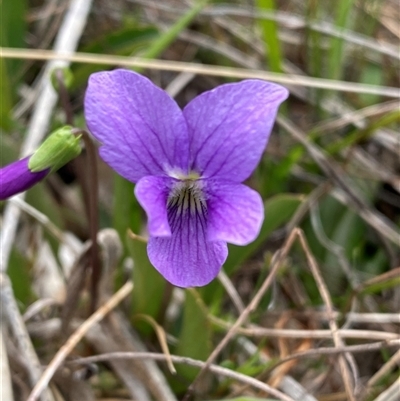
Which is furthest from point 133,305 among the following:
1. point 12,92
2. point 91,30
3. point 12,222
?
point 91,30

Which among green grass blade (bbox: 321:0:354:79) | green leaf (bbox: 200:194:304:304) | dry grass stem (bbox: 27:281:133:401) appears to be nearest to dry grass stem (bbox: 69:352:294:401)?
dry grass stem (bbox: 27:281:133:401)

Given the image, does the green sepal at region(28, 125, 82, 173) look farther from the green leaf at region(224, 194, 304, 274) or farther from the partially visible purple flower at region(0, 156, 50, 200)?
the green leaf at region(224, 194, 304, 274)

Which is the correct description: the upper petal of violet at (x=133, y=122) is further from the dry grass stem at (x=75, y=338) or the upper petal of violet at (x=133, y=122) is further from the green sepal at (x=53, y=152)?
the dry grass stem at (x=75, y=338)

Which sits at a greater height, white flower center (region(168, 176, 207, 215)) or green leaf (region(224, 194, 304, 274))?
white flower center (region(168, 176, 207, 215))

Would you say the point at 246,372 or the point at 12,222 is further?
the point at 12,222

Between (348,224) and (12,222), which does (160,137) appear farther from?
(348,224)

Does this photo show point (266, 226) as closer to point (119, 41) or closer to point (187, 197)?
point (187, 197)

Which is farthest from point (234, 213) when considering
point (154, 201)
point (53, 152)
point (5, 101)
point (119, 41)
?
point (119, 41)
